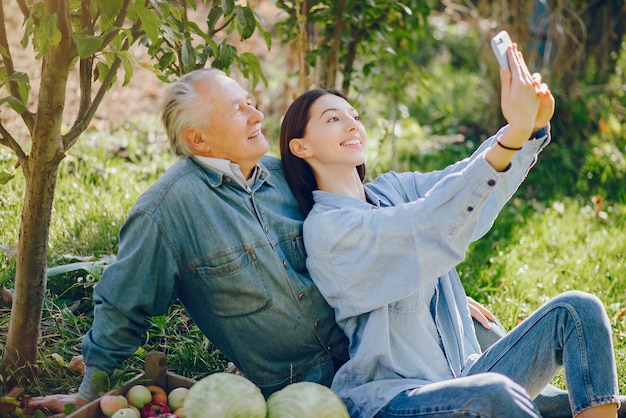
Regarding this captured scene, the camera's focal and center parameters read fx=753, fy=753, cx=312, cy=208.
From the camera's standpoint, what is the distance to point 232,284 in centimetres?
245

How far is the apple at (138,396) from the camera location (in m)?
2.38

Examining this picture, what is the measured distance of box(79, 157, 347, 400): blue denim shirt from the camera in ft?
7.67

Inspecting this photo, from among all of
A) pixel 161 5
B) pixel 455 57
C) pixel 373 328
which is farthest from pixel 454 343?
pixel 455 57

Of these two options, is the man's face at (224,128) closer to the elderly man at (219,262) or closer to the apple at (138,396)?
the elderly man at (219,262)

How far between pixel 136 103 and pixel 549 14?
3482mm

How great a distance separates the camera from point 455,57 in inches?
360

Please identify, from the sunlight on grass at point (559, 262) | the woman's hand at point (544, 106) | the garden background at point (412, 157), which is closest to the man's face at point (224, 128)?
the garden background at point (412, 157)

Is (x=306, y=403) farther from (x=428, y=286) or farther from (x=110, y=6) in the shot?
(x=110, y=6)

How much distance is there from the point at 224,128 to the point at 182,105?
0.17 meters

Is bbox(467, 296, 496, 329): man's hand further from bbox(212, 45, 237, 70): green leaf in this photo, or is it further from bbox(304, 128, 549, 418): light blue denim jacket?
bbox(212, 45, 237, 70): green leaf

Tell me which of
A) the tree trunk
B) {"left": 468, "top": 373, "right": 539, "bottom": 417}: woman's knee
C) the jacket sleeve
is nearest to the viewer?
{"left": 468, "top": 373, "right": 539, "bottom": 417}: woman's knee

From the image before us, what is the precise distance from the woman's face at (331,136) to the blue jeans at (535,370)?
0.81 m

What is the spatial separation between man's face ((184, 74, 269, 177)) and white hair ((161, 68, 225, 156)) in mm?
17

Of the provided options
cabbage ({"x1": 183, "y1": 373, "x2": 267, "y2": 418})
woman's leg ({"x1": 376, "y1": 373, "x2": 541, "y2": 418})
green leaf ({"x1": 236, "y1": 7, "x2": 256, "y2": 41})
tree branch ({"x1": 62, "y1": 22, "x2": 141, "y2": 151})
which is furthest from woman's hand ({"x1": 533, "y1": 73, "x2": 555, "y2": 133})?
tree branch ({"x1": 62, "y1": 22, "x2": 141, "y2": 151})
